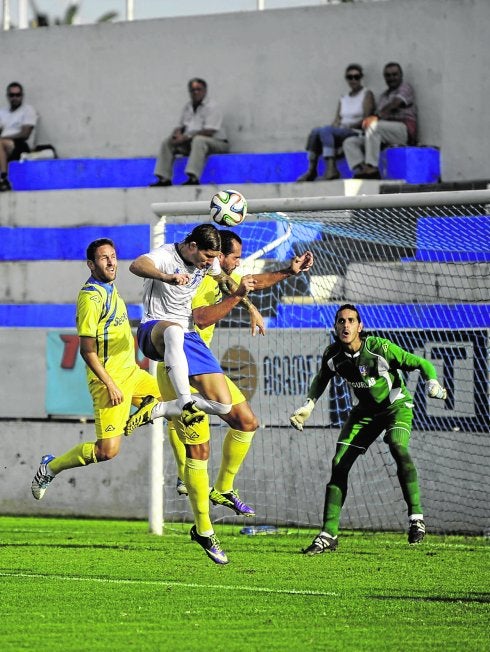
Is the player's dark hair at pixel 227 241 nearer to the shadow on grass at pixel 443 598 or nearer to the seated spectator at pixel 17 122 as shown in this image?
the shadow on grass at pixel 443 598

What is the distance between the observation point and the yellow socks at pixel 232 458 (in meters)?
10.6

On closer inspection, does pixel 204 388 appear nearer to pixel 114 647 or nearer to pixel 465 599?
pixel 465 599

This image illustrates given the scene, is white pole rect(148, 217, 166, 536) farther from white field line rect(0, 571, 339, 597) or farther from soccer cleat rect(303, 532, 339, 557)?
white field line rect(0, 571, 339, 597)

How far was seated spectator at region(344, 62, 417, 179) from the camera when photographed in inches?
637

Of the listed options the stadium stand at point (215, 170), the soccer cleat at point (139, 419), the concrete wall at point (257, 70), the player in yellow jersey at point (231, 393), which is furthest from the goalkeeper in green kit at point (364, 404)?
the concrete wall at point (257, 70)

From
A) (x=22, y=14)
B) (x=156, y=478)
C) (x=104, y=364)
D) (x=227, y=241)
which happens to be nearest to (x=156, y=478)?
(x=156, y=478)

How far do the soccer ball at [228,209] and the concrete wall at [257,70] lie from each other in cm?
666

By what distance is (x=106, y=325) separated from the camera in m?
10.5

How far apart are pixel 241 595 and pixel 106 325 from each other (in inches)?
114

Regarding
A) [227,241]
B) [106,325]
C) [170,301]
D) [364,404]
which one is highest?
[227,241]

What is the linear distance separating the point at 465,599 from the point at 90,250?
3.85 meters

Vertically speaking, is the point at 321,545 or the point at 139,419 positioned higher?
the point at 139,419

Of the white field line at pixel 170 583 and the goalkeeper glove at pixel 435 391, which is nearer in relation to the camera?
the white field line at pixel 170 583

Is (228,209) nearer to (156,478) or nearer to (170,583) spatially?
(170,583)
